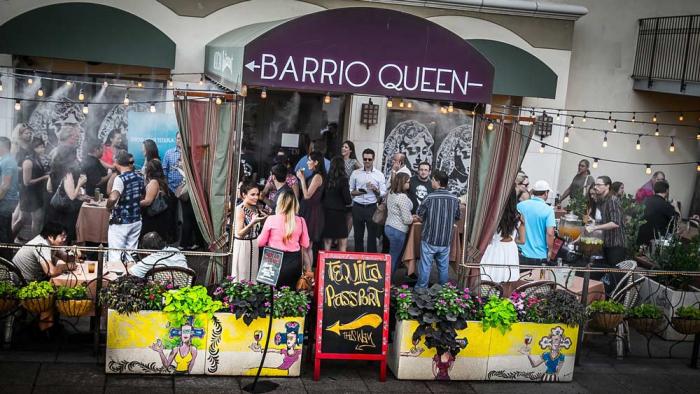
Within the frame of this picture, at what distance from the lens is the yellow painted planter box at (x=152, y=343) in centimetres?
824

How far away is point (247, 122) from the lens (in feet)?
51.8

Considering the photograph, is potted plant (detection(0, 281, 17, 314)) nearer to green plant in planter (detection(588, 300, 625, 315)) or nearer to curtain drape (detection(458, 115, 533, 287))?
curtain drape (detection(458, 115, 533, 287))

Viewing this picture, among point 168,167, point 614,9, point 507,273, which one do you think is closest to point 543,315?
point 507,273

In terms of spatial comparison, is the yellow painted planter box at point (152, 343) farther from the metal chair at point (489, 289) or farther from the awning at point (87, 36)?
the awning at point (87, 36)

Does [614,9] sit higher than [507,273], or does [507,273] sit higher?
[614,9]

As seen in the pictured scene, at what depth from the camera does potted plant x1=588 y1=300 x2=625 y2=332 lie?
9.75m

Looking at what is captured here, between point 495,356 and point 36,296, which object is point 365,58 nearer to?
point 495,356

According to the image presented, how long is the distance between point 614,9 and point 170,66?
8858 millimetres

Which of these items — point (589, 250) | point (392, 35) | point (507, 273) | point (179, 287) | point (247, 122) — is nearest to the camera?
point (179, 287)

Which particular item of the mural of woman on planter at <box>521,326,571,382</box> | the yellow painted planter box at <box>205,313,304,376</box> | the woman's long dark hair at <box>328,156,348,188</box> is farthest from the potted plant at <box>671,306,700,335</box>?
the woman's long dark hair at <box>328,156,348,188</box>

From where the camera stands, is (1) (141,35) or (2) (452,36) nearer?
(2) (452,36)

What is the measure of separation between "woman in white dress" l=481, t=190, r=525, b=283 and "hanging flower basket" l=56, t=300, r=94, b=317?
15.6ft

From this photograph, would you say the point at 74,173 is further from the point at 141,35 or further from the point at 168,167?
the point at 141,35

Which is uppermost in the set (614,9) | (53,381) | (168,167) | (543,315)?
(614,9)
